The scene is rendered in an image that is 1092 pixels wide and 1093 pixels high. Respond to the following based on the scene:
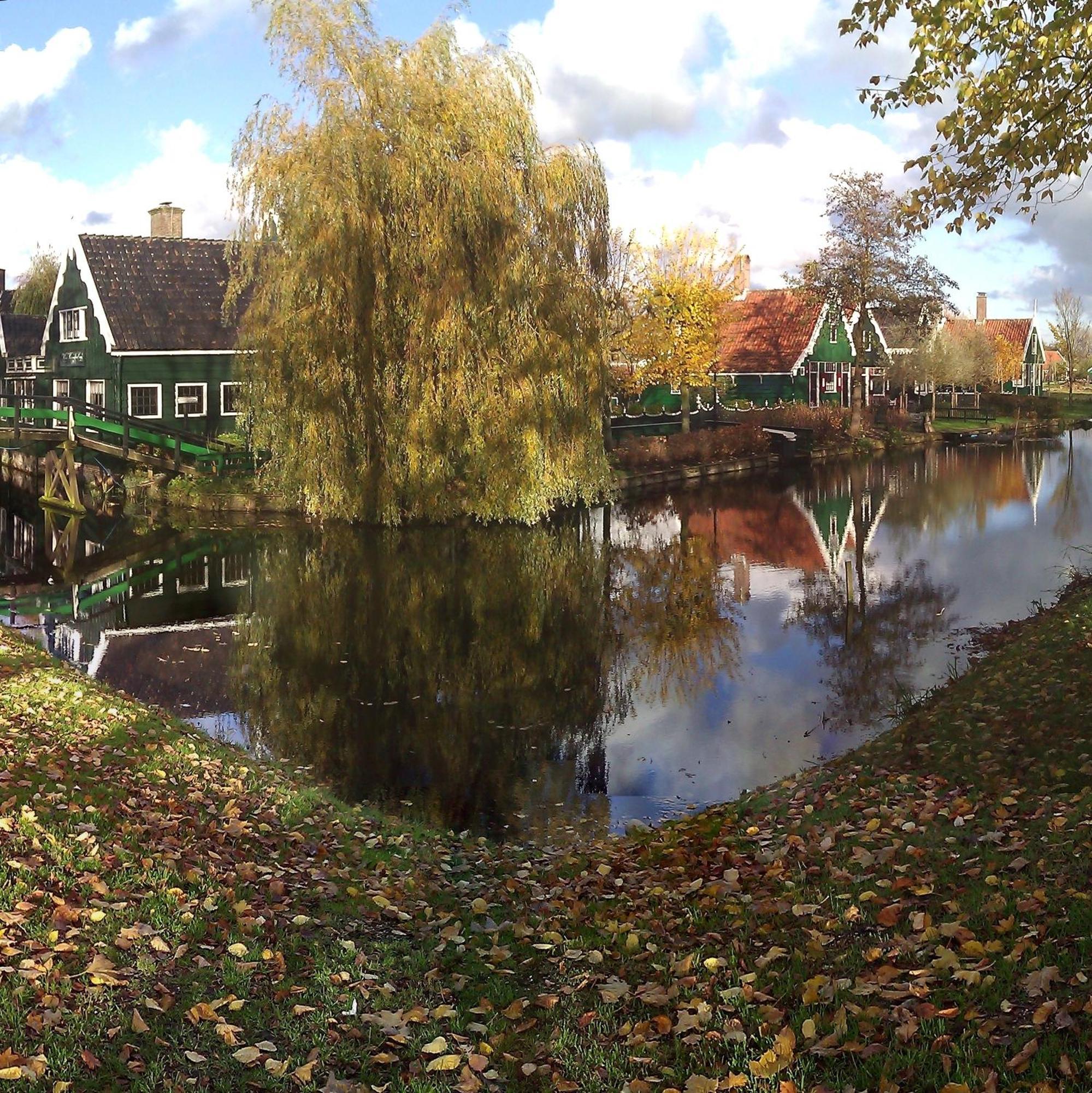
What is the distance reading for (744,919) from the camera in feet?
22.8

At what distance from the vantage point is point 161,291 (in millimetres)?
40438

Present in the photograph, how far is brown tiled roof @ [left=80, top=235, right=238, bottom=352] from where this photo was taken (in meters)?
39.2

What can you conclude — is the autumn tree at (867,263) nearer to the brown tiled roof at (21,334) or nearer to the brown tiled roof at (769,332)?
the brown tiled roof at (769,332)

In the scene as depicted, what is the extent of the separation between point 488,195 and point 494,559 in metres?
8.07

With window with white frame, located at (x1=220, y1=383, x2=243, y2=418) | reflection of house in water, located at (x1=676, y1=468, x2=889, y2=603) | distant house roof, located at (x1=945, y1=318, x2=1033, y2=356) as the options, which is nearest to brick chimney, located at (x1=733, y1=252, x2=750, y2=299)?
reflection of house in water, located at (x1=676, y1=468, x2=889, y2=603)

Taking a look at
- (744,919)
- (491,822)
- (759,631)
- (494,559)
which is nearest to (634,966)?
(744,919)

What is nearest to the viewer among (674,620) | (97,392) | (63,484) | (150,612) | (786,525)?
(674,620)

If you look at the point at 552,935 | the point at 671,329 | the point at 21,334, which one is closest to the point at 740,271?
the point at 671,329

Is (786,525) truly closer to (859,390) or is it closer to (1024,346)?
(859,390)

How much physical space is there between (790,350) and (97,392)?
3527 centimetres

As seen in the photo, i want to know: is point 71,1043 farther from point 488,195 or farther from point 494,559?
point 488,195

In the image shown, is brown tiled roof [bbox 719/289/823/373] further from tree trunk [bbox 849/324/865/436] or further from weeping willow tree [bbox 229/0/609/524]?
weeping willow tree [bbox 229/0/609/524]

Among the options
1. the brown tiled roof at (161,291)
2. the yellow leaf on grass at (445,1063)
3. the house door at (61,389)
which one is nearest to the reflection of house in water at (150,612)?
the yellow leaf on grass at (445,1063)

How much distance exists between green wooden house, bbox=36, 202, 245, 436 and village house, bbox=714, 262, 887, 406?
2690 cm
